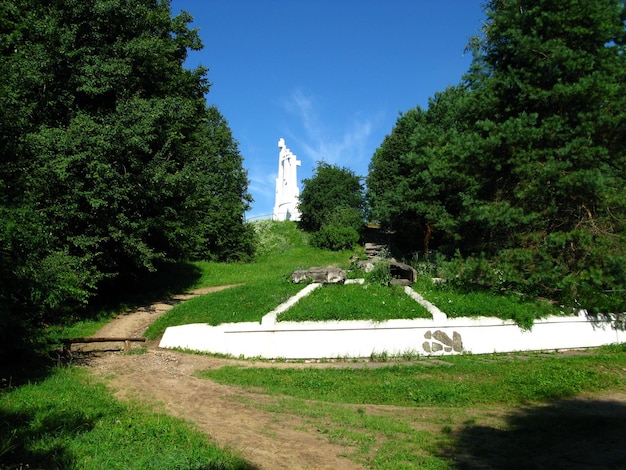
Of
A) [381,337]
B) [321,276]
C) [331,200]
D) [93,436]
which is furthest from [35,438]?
[331,200]

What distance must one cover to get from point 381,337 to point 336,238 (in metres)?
23.3

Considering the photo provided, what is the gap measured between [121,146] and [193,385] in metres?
8.94

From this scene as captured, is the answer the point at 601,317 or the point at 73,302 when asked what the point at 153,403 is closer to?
the point at 73,302

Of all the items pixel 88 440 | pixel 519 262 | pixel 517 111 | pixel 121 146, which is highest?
pixel 517 111

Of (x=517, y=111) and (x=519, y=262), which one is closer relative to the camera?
(x=519, y=262)

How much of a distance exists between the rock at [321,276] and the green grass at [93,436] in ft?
25.4

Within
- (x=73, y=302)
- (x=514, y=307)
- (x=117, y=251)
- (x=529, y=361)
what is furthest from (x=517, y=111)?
(x=73, y=302)

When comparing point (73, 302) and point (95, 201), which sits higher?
point (95, 201)

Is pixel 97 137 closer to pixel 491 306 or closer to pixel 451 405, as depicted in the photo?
pixel 491 306

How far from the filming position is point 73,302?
1513 centimetres

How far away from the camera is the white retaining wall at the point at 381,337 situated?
38.0ft

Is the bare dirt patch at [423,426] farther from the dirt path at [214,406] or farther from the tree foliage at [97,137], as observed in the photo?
the tree foliage at [97,137]

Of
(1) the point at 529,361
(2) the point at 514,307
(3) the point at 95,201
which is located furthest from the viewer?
(3) the point at 95,201

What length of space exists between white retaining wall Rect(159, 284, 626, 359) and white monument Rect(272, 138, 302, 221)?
1400 inches
